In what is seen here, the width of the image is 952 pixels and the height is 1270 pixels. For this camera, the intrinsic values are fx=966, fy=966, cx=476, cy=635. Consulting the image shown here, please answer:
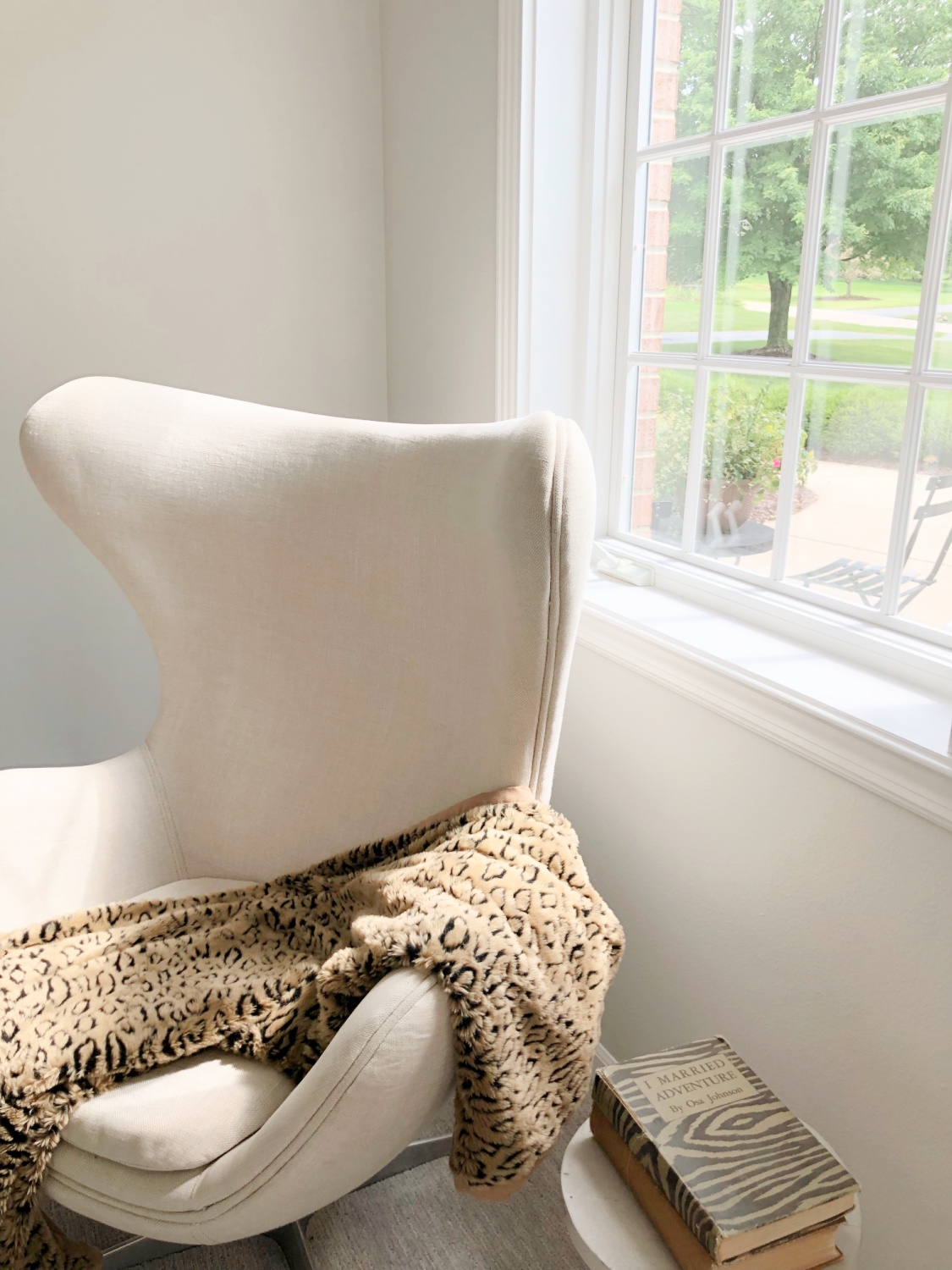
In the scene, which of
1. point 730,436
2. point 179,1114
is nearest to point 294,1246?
point 179,1114

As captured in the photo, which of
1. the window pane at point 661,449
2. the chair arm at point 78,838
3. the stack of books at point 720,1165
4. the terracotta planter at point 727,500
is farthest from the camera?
the window pane at point 661,449

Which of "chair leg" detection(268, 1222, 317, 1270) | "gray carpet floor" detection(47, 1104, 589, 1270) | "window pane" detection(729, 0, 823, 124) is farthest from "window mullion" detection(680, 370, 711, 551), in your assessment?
"chair leg" detection(268, 1222, 317, 1270)

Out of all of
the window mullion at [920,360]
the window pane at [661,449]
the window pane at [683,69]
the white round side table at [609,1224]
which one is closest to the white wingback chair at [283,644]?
the white round side table at [609,1224]

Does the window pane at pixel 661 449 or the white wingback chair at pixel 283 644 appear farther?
the window pane at pixel 661 449

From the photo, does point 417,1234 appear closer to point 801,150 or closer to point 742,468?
point 742,468

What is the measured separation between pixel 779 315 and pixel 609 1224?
44.1 inches

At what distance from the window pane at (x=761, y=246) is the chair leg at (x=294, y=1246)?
52.7 inches

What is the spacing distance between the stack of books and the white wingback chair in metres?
0.19

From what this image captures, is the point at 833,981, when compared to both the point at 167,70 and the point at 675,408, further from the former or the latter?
the point at 167,70

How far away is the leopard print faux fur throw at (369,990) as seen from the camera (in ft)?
2.96

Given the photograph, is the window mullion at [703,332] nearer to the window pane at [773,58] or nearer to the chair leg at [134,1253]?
the window pane at [773,58]

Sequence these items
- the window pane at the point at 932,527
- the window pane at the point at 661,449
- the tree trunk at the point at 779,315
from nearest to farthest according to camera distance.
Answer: the window pane at the point at 932,527, the tree trunk at the point at 779,315, the window pane at the point at 661,449

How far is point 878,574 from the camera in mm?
1237

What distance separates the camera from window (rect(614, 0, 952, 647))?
3.70 ft
